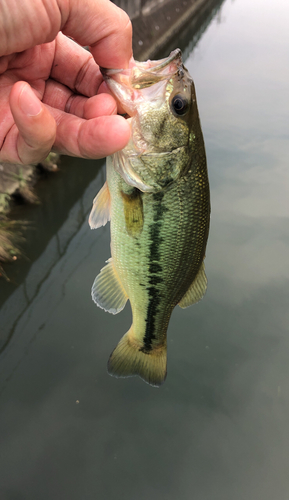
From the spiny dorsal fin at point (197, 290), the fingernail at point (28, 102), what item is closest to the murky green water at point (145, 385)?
the spiny dorsal fin at point (197, 290)

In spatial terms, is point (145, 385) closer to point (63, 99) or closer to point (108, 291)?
point (108, 291)

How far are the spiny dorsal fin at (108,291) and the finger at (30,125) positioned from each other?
820 millimetres

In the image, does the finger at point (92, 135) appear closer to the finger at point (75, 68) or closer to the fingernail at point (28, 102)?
the fingernail at point (28, 102)

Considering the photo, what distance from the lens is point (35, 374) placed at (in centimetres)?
478

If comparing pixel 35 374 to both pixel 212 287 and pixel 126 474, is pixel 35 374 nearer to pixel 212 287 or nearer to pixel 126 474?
pixel 126 474

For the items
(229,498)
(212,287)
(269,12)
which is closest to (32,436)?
(229,498)

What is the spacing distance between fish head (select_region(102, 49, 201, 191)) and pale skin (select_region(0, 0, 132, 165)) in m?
0.10

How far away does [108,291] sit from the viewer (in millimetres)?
2254

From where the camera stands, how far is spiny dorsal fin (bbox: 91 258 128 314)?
222cm

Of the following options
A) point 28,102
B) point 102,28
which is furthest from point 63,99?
point 28,102

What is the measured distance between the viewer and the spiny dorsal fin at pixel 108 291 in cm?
222

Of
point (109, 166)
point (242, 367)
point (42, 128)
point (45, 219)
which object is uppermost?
point (42, 128)

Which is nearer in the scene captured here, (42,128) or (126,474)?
(42,128)

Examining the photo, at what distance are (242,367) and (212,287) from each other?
4.95 feet
